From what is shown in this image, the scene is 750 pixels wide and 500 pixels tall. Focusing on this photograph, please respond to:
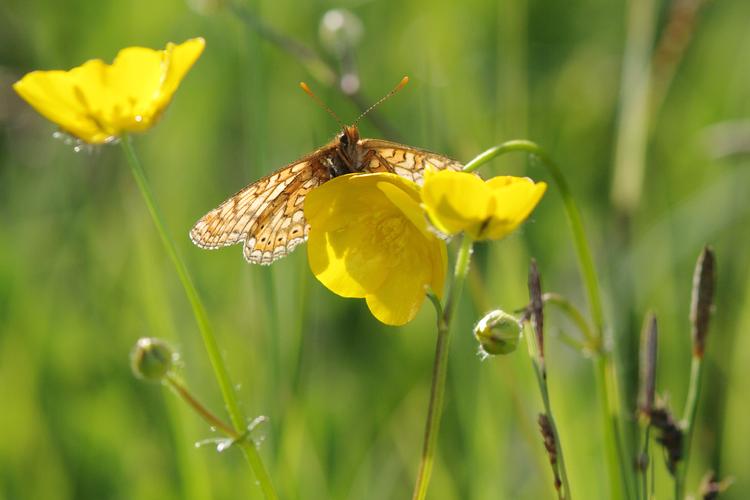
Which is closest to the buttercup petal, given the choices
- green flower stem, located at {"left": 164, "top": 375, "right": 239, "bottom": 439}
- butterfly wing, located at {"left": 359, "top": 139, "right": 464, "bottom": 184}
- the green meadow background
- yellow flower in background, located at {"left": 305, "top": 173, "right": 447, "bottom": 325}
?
yellow flower in background, located at {"left": 305, "top": 173, "right": 447, "bottom": 325}

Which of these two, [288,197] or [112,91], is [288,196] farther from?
[112,91]

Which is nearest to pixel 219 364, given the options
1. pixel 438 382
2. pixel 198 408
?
pixel 198 408

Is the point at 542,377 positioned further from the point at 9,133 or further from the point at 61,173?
the point at 9,133

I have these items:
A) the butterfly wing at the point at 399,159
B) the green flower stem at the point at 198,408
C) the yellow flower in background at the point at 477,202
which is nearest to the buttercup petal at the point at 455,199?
the yellow flower in background at the point at 477,202

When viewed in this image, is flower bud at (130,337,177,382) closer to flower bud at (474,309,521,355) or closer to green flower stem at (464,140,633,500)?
flower bud at (474,309,521,355)

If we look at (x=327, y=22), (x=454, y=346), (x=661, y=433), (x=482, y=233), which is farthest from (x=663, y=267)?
(x=482, y=233)

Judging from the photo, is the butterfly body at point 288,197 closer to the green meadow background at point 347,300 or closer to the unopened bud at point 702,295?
the green meadow background at point 347,300
